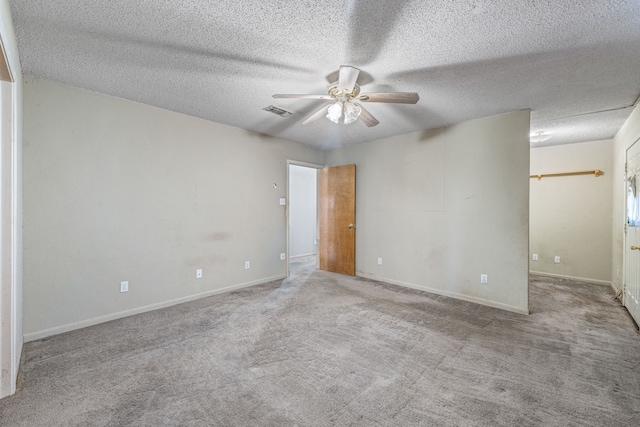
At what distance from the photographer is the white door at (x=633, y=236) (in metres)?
2.96

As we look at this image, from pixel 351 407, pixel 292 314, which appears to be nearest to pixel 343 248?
pixel 292 314

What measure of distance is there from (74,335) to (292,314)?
211 centimetres

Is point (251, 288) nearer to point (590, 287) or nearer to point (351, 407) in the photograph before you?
point (351, 407)

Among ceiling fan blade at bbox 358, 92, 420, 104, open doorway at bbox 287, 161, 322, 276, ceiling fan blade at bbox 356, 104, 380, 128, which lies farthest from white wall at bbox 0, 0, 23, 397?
open doorway at bbox 287, 161, 322, 276

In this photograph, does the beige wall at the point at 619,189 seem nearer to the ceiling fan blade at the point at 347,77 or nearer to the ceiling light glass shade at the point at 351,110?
the ceiling light glass shade at the point at 351,110

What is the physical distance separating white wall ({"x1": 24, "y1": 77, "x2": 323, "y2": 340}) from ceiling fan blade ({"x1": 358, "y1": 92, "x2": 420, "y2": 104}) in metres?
2.42

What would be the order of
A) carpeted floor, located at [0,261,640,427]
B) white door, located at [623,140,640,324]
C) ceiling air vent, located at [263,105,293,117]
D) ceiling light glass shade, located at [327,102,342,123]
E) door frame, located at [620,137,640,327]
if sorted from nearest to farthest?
carpeted floor, located at [0,261,640,427] → ceiling light glass shade, located at [327,102,342,123] → white door, located at [623,140,640,324] → ceiling air vent, located at [263,105,293,117] → door frame, located at [620,137,640,327]

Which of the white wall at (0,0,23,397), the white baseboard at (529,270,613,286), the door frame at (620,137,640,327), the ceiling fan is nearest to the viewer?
the white wall at (0,0,23,397)

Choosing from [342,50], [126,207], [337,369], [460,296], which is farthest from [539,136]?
[126,207]

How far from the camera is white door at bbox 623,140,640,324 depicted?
2.96 meters

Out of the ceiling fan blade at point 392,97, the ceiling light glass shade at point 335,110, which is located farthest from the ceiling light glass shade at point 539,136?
the ceiling light glass shade at point 335,110

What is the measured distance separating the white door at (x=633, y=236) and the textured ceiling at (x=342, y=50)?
66 cm

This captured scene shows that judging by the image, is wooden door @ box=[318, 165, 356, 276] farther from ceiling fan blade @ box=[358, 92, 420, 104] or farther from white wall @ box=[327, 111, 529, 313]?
ceiling fan blade @ box=[358, 92, 420, 104]

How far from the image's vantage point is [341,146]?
5320 millimetres
